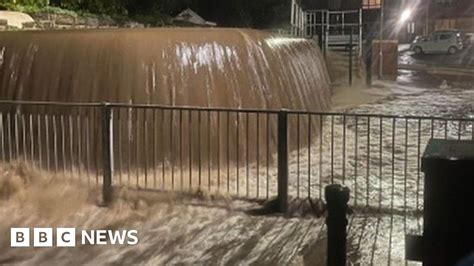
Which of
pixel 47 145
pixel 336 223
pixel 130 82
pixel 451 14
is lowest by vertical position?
pixel 47 145

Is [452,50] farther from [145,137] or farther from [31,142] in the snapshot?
[31,142]

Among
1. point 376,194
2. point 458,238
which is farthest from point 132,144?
point 458,238

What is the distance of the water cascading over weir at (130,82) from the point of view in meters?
8.29

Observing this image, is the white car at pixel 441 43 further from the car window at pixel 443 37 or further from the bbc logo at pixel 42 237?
the bbc logo at pixel 42 237

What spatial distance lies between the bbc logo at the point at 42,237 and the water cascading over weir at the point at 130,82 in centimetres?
199

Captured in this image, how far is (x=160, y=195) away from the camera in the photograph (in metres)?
7.14

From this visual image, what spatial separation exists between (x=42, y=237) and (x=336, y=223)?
3.59 m

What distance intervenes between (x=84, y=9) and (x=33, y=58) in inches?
304

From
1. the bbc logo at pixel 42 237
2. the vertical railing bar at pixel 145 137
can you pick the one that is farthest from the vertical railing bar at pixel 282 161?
the bbc logo at pixel 42 237

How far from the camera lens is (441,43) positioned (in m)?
41.2

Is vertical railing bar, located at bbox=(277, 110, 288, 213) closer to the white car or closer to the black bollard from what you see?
the black bollard

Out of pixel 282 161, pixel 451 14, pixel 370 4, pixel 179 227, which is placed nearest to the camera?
pixel 179 227

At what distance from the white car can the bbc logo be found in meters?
38.6

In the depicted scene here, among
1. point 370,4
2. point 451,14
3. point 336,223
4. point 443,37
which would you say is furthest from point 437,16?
point 336,223
